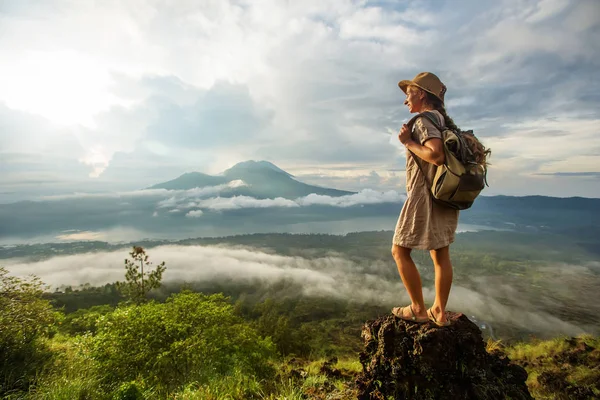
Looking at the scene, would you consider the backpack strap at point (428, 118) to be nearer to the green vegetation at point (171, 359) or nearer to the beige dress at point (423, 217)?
the beige dress at point (423, 217)

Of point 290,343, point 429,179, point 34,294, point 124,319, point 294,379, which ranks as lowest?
point 290,343

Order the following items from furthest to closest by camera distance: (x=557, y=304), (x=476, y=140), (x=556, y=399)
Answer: (x=557, y=304)
(x=556, y=399)
(x=476, y=140)

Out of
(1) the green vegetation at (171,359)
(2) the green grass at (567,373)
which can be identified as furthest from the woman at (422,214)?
(2) the green grass at (567,373)

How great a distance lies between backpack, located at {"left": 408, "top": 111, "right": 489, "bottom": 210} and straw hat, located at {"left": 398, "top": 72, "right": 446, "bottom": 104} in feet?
1.93

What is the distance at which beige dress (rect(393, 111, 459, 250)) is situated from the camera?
3.32 metres

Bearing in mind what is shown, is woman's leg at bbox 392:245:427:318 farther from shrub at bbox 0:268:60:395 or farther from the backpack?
Answer: shrub at bbox 0:268:60:395

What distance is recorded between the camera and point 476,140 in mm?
3160

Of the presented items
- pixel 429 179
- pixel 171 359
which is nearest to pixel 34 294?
pixel 171 359

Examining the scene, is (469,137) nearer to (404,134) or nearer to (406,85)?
(404,134)

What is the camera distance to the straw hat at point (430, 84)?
3402 mm

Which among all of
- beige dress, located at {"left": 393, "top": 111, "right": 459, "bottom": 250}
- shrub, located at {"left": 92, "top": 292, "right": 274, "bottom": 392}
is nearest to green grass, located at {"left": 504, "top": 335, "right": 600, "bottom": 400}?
beige dress, located at {"left": 393, "top": 111, "right": 459, "bottom": 250}

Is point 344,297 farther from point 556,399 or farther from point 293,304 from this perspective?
point 556,399

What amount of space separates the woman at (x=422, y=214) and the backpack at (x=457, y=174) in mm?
198

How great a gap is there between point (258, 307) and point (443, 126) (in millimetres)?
102763
